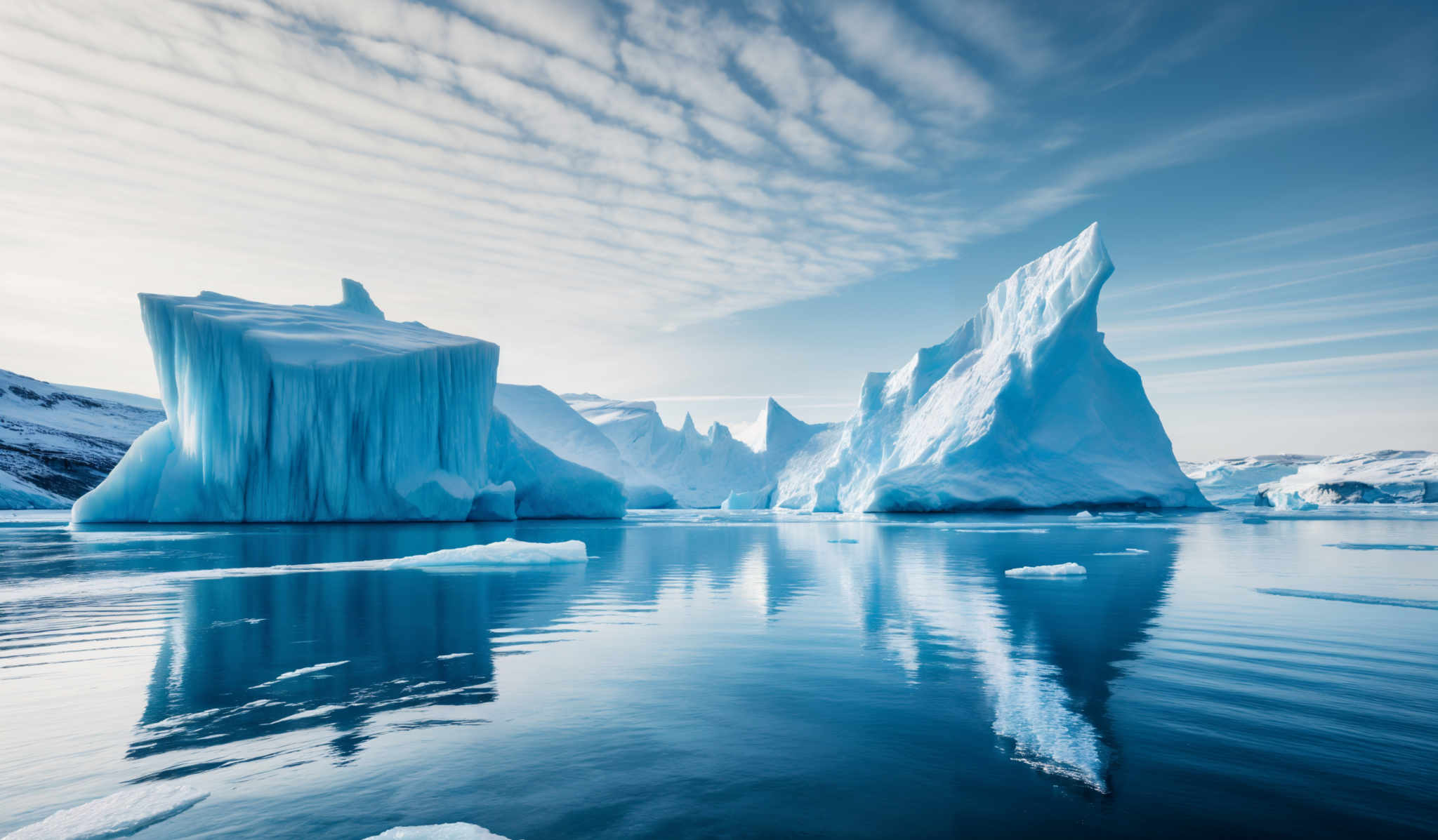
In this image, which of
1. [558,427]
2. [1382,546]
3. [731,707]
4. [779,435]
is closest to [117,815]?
[731,707]

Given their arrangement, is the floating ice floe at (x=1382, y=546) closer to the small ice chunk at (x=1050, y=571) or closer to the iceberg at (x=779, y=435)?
the small ice chunk at (x=1050, y=571)

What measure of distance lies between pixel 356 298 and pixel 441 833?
41.7 metres

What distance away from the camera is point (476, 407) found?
3306 centimetres

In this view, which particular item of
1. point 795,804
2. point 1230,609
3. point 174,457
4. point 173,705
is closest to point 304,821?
point 795,804

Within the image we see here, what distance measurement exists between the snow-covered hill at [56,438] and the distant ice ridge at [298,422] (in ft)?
76.5

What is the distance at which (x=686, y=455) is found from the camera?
251 ft

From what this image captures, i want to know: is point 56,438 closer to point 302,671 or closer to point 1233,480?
point 302,671

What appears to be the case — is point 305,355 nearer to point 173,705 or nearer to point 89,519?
point 89,519

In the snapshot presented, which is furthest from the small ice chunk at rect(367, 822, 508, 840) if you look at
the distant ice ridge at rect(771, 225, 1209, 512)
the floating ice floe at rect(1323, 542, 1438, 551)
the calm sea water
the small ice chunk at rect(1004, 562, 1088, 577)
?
the distant ice ridge at rect(771, 225, 1209, 512)

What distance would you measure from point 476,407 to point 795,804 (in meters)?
32.4

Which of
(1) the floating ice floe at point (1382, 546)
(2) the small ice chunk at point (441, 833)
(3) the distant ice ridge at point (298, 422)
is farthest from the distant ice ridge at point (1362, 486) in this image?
(2) the small ice chunk at point (441, 833)

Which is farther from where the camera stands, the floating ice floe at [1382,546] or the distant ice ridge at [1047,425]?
the distant ice ridge at [1047,425]

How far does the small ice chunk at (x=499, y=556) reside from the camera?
13141 millimetres

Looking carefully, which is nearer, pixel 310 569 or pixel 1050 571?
pixel 1050 571
